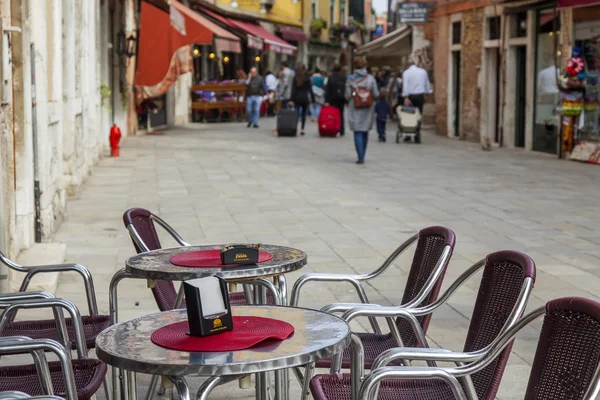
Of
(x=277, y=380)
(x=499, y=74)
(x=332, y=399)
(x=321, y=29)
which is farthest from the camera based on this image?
(x=321, y=29)

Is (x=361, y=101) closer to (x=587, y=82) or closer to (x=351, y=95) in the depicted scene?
(x=351, y=95)

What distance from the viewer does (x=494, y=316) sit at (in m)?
3.92

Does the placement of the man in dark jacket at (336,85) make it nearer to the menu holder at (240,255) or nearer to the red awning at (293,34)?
the menu holder at (240,255)

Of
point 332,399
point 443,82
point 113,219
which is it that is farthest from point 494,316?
point 443,82

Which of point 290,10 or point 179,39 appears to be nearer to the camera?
point 179,39

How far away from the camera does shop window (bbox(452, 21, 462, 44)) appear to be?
25797 mm

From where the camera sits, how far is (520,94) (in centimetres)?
2194

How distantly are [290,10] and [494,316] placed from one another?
46.1 m

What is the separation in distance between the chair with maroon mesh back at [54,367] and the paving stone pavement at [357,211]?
100 centimetres

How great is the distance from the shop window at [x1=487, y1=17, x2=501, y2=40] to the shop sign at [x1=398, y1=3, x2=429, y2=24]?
425cm

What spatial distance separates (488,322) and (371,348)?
770 mm

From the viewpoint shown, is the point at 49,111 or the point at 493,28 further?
the point at 493,28

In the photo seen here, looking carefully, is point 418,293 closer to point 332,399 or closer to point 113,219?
point 332,399

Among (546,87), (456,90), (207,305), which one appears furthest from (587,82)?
(207,305)
